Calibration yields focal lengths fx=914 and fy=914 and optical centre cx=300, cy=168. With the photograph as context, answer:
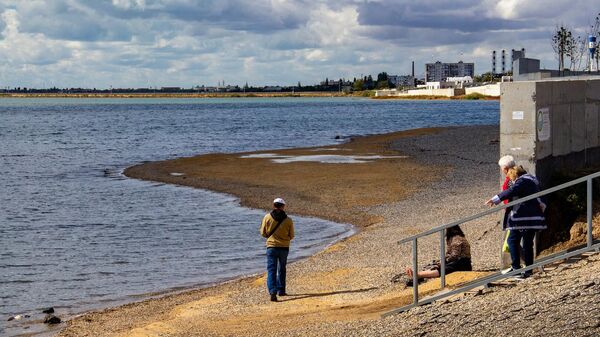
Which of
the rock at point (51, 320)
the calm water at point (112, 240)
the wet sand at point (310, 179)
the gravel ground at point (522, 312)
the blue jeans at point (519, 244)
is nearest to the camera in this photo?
the gravel ground at point (522, 312)

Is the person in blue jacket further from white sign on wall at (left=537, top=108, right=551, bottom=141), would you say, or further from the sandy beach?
white sign on wall at (left=537, top=108, right=551, bottom=141)

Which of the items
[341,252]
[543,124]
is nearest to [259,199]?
[341,252]

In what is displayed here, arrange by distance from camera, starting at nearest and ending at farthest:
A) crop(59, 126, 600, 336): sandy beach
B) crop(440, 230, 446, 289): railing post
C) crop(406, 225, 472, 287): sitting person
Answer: crop(440, 230, 446, 289): railing post → crop(59, 126, 600, 336): sandy beach → crop(406, 225, 472, 287): sitting person

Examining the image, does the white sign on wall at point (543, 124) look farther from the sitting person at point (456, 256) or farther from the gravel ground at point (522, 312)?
the gravel ground at point (522, 312)

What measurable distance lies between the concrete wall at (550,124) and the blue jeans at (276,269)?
391cm

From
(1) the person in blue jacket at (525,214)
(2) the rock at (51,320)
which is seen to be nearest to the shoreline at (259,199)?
(2) the rock at (51,320)

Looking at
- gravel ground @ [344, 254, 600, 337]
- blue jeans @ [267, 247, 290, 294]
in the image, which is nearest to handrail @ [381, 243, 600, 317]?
gravel ground @ [344, 254, 600, 337]

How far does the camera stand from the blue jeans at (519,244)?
11844 mm

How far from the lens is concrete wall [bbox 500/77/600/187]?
45.6 ft

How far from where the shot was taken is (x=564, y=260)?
12062mm

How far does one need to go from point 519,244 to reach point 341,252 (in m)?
→ 7.80

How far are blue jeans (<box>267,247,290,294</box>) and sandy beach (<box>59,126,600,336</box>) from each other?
281 millimetres

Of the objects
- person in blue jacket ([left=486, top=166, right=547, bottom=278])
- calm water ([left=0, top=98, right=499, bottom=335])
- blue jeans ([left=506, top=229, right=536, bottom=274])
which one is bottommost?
calm water ([left=0, top=98, right=499, bottom=335])

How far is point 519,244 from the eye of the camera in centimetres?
1212
